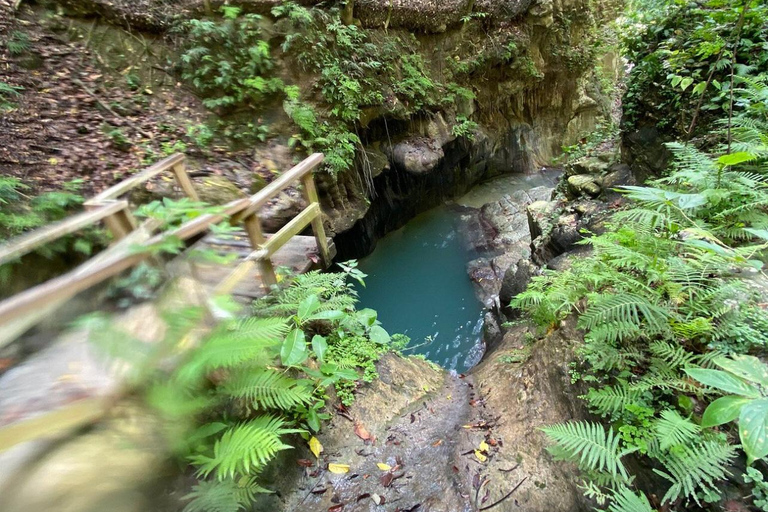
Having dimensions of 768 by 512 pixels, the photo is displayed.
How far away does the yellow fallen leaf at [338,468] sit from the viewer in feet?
Result: 9.69

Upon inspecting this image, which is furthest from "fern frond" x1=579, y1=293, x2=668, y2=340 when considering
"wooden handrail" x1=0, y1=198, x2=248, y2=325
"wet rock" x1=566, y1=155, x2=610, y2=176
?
"wet rock" x1=566, y1=155, x2=610, y2=176

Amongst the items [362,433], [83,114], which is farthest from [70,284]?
[83,114]

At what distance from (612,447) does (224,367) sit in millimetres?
2637

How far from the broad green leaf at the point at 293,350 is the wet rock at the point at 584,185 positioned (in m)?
6.37

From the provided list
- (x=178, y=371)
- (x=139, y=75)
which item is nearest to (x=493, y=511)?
(x=178, y=371)

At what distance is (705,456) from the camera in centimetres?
199

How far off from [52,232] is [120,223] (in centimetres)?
49

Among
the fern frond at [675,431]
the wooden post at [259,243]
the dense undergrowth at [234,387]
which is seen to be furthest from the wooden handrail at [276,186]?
the fern frond at [675,431]

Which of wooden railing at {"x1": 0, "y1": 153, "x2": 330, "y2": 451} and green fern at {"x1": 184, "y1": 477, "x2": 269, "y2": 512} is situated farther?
green fern at {"x1": 184, "y1": 477, "x2": 269, "y2": 512}

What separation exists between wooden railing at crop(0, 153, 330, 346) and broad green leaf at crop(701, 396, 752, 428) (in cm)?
279

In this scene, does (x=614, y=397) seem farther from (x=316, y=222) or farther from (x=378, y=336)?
(x=316, y=222)

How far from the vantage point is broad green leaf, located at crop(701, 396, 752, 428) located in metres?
1.41

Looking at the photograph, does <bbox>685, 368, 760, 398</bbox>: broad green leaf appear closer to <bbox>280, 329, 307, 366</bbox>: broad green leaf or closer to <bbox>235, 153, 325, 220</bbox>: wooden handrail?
<bbox>280, 329, 307, 366</bbox>: broad green leaf

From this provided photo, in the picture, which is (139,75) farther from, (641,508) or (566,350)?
(641,508)
